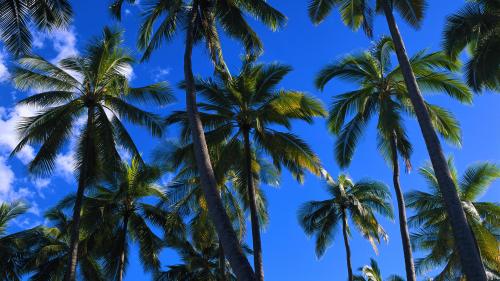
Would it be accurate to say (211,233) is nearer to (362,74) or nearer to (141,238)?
(141,238)

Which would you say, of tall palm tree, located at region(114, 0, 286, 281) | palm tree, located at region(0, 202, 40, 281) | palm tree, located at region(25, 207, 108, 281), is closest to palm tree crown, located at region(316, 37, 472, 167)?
tall palm tree, located at region(114, 0, 286, 281)

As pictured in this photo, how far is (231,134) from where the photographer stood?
2094cm

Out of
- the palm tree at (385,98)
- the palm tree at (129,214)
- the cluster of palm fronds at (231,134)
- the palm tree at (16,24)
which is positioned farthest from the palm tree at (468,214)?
the palm tree at (16,24)

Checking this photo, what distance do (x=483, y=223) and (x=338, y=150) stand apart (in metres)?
9.24

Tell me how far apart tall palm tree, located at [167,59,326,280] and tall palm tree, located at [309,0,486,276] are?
9.65 feet

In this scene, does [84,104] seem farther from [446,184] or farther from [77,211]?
[446,184]

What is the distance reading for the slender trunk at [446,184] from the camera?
11188 mm

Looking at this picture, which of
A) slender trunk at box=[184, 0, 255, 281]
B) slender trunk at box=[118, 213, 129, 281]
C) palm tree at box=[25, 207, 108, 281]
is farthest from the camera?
palm tree at box=[25, 207, 108, 281]

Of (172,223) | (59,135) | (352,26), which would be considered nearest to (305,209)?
(172,223)

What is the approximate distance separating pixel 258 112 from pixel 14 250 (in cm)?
1630

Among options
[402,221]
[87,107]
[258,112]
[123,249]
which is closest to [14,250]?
[123,249]

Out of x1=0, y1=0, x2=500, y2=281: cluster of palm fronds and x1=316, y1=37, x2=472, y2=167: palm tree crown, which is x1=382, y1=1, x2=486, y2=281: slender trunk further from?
x1=316, y1=37, x2=472, y2=167: palm tree crown

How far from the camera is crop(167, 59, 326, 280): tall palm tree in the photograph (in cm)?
2042

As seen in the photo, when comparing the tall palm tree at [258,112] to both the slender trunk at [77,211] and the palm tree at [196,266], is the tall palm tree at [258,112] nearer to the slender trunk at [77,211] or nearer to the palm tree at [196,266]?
the slender trunk at [77,211]
